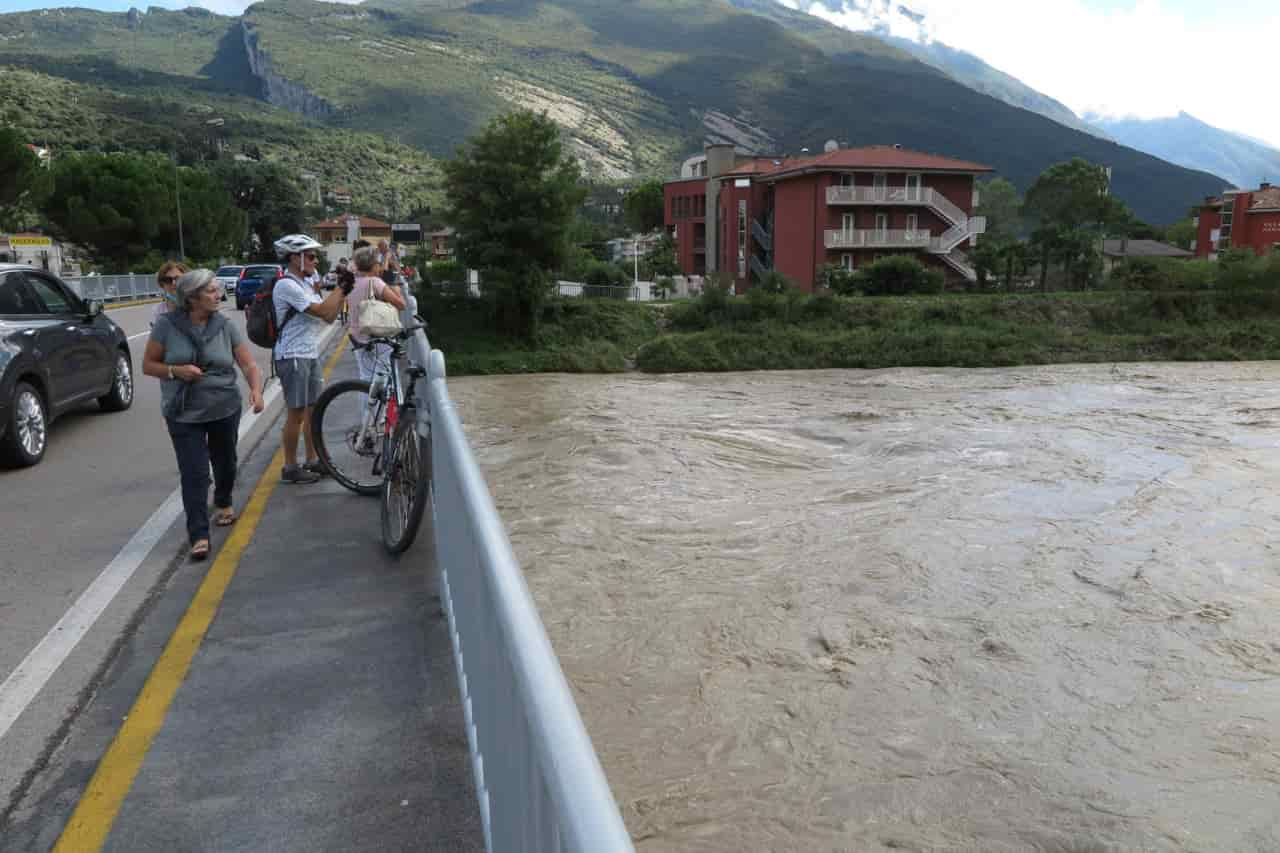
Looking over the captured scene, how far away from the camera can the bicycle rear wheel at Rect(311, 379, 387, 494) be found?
7469mm

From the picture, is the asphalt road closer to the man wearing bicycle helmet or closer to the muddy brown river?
the man wearing bicycle helmet

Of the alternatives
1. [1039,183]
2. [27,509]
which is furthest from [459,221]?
[1039,183]

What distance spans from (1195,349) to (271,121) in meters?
125

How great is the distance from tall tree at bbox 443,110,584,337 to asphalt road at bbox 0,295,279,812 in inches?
1067

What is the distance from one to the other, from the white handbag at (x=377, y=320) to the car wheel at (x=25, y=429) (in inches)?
136

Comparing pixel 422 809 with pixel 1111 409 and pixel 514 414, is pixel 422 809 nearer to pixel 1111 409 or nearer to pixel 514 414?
pixel 514 414

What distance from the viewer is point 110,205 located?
193 ft

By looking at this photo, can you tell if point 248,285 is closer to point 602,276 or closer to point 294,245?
point 294,245

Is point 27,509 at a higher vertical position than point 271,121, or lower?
lower

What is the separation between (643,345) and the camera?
38.4 m

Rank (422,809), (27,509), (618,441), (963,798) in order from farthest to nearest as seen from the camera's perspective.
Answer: (618,441) → (27,509) → (963,798) → (422,809)

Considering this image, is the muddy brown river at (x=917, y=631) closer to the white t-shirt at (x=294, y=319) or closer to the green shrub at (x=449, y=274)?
the white t-shirt at (x=294, y=319)

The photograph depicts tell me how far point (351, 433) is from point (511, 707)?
5.77 meters

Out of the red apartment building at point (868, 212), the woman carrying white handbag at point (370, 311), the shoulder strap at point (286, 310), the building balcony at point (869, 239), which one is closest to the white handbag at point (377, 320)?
the woman carrying white handbag at point (370, 311)
